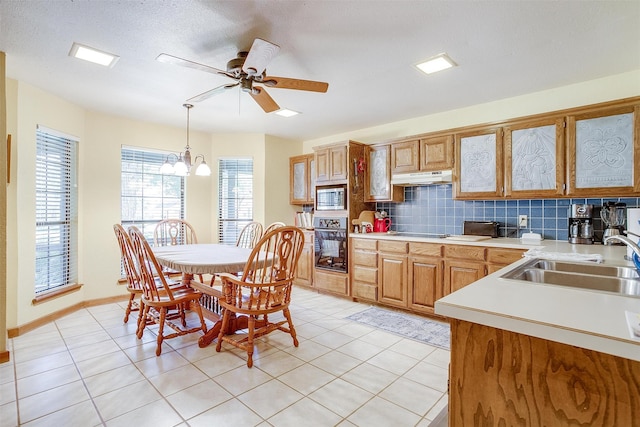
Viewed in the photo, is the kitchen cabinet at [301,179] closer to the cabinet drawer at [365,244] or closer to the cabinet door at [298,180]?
the cabinet door at [298,180]

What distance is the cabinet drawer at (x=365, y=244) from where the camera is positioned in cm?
403

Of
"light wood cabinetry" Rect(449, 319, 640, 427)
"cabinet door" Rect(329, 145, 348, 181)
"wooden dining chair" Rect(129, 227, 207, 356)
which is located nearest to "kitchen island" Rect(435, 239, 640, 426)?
"light wood cabinetry" Rect(449, 319, 640, 427)

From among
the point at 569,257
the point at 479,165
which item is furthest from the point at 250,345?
the point at 479,165

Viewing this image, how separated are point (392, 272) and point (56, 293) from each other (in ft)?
12.9

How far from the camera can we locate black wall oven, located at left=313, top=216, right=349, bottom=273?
14.4 ft

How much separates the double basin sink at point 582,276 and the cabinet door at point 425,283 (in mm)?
1496

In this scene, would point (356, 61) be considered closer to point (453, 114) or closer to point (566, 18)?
point (566, 18)

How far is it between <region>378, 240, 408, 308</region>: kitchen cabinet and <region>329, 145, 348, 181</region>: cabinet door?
1114 mm

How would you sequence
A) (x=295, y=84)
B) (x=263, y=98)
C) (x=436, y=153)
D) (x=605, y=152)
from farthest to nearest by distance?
(x=436, y=153) → (x=605, y=152) → (x=263, y=98) → (x=295, y=84)

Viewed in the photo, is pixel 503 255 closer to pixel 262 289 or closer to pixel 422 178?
pixel 422 178

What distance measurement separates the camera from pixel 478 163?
11.4 feet

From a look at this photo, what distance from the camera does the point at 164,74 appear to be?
9.53ft

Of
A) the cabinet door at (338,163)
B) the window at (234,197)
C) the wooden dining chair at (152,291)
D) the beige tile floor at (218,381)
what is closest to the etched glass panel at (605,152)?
the beige tile floor at (218,381)

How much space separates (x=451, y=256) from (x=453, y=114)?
1.84 meters
